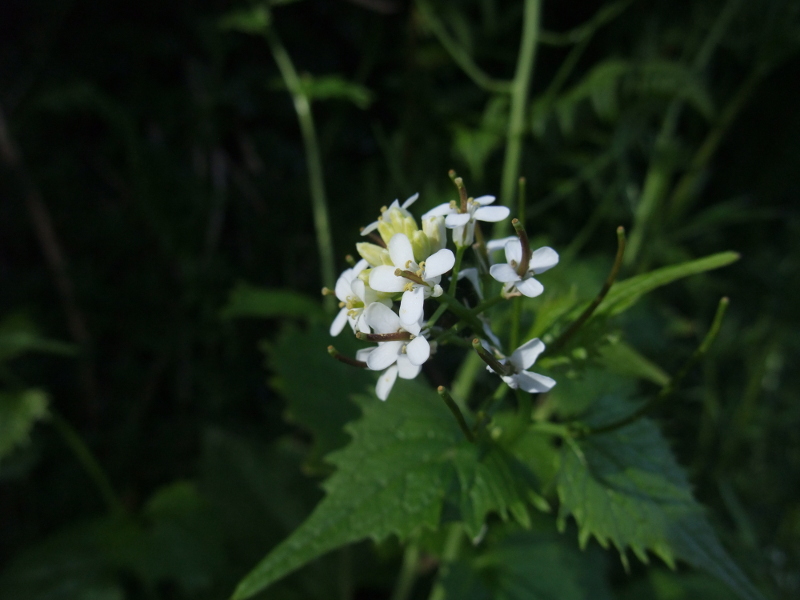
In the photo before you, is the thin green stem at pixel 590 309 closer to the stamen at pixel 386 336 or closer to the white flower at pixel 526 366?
the white flower at pixel 526 366

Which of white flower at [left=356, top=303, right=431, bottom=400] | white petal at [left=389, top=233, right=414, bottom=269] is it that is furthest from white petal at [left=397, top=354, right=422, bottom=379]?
white petal at [left=389, top=233, right=414, bottom=269]

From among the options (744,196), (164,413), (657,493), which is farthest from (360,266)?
(744,196)

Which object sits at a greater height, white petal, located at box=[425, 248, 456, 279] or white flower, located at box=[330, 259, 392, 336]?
white flower, located at box=[330, 259, 392, 336]

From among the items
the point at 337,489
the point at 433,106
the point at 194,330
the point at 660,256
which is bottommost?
the point at 337,489

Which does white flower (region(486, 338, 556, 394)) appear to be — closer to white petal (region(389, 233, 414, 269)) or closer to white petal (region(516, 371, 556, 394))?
white petal (region(516, 371, 556, 394))

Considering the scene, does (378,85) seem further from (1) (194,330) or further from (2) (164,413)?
(2) (164,413)

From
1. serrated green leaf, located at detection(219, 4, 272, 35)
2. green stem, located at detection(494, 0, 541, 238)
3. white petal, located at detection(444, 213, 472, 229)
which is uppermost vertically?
serrated green leaf, located at detection(219, 4, 272, 35)

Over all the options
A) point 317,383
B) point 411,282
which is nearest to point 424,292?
point 411,282
